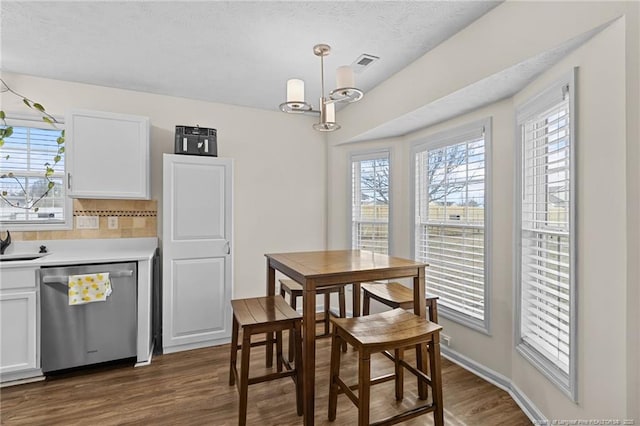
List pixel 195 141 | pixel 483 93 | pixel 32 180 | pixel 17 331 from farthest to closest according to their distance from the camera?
1. pixel 195 141
2. pixel 32 180
3. pixel 17 331
4. pixel 483 93

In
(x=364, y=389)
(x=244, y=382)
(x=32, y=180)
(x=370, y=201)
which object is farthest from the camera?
(x=370, y=201)

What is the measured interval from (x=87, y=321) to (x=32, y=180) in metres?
1.50

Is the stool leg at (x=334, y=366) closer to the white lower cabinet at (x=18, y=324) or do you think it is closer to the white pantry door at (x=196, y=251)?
the white pantry door at (x=196, y=251)

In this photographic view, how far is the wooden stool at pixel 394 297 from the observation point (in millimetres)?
2490

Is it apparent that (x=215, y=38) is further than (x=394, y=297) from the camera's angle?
No

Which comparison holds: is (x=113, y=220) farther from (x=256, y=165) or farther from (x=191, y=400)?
(x=191, y=400)

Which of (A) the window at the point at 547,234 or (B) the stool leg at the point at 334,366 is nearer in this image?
A: (A) the window at the point at 547,234

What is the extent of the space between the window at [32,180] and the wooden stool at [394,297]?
2938 millimetres

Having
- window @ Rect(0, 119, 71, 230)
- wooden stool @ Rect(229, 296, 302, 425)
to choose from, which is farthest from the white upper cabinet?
wooden stool @ Rect(229, 296, 302, 425)

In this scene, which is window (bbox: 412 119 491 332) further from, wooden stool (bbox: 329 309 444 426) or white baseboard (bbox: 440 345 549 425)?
wooden stool (bbox: 329 309 444 426)

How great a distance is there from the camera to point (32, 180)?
2.97 metres

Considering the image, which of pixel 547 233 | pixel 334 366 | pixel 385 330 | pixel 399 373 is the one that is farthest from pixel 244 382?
pixel 547 233

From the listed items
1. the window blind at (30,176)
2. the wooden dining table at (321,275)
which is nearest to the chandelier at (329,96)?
the wooden dining table at (321,275)

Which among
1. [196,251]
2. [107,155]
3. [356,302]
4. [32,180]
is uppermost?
[107,155]
